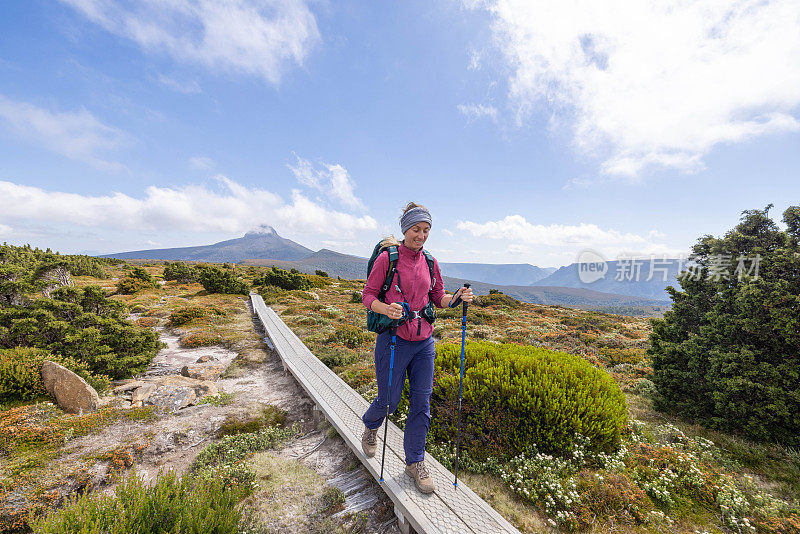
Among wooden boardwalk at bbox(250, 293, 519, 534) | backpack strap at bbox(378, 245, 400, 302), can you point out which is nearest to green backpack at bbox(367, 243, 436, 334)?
backpack strap at bbox(378, 245, 400, 302)

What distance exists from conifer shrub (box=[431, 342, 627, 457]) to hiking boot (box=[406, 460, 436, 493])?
4.36 ft

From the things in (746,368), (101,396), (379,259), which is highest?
(379,259)

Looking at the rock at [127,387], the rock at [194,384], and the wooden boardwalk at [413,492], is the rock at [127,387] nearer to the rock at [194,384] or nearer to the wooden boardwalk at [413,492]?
the rock at [194,384]

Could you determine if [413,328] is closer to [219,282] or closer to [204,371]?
[204,371]

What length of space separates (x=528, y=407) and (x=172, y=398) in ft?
24.4

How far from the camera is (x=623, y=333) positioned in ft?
56.4

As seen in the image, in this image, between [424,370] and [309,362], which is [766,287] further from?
[309,362]

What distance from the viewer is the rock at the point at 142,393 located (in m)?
6.34

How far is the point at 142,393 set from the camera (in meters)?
6.64

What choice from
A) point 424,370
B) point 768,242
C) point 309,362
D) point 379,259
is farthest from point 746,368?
point 309,362

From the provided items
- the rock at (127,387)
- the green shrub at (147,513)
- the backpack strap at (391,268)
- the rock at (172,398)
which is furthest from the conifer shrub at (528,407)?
the rock at (127,387)

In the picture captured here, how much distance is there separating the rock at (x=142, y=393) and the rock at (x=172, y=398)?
9 centimetres

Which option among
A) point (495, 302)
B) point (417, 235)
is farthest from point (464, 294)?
point (495, 302)

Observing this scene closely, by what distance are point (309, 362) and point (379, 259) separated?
672cm
